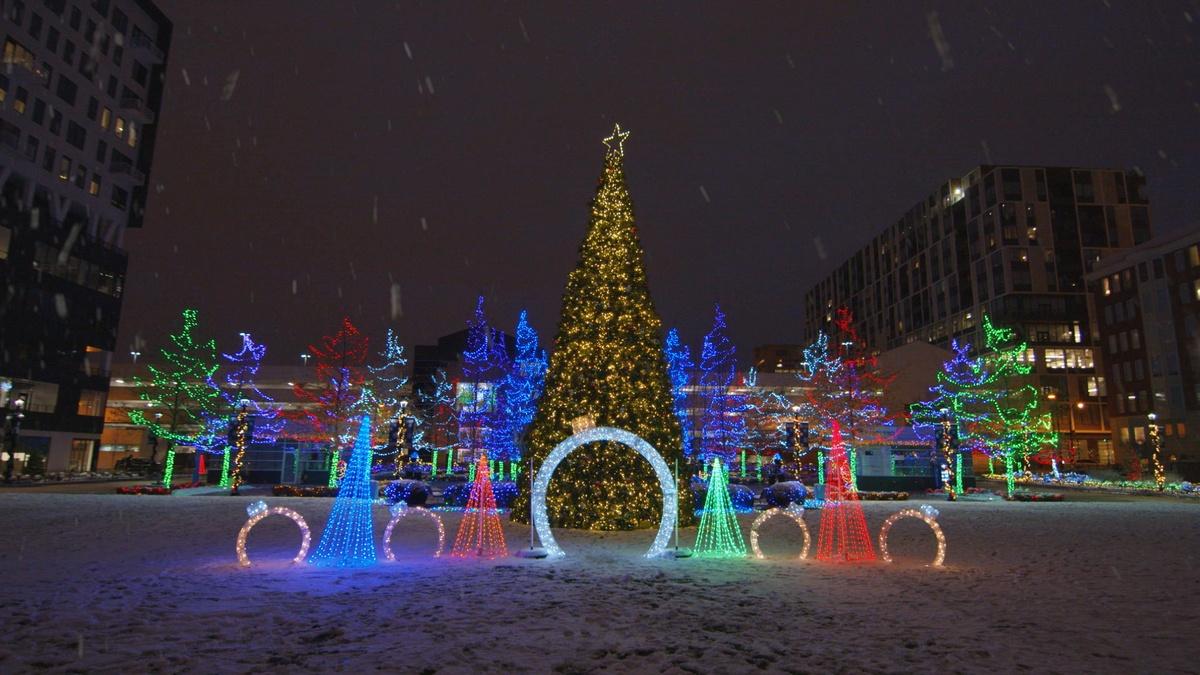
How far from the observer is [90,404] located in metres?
48.5

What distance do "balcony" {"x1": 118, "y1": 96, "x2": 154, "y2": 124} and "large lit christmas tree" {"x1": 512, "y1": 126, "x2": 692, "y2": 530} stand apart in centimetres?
5137

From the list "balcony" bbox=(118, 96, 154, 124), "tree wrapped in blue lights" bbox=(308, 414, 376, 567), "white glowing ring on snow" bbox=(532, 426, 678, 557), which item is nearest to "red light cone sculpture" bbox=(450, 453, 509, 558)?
"white glowing ring on snow" bbox=(532, 426, 678, 557)

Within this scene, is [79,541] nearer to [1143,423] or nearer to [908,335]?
[1143,423]

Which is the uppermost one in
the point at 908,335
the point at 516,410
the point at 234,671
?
the point at 908,335

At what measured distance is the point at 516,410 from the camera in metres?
42.4

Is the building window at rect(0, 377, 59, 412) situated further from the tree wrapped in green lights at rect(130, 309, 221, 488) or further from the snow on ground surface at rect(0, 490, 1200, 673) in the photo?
the snow on ground surface at rect(0, 490, 1200, 673)

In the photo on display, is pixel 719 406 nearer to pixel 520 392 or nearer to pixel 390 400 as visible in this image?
pixel 520 392

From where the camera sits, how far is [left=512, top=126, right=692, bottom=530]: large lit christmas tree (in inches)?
659

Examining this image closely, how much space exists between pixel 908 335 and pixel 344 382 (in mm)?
85026

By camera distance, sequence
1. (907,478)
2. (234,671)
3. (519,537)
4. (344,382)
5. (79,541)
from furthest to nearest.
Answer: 1. (344,382)
2. (907,478)
3. (519,537)
4. (79,541)
5. (234,671)

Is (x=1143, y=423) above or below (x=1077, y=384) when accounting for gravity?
below

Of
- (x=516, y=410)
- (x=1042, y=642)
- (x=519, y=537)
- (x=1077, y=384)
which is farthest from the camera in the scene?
(x=1077, y=384)

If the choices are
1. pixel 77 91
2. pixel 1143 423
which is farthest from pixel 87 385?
pixel 1143 423

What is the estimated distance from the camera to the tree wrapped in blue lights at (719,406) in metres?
41.8
